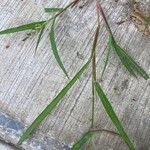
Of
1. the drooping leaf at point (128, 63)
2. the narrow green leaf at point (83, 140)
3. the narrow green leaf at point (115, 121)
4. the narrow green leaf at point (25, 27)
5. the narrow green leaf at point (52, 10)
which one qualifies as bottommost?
the narrow green leaf at point (83, 140)

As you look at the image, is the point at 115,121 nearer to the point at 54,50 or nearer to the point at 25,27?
the point at 54,50

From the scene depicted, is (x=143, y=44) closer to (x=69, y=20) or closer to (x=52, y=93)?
(x=69, y=20)

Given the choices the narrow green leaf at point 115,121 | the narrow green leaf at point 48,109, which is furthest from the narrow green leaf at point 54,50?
the narrow green leaf at point 115,121

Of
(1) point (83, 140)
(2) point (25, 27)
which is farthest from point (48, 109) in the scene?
(2) point (25, 27)

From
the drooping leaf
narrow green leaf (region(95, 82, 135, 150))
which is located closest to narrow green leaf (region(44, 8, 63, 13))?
the drooping leaf

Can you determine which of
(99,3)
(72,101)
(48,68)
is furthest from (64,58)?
(99,3)

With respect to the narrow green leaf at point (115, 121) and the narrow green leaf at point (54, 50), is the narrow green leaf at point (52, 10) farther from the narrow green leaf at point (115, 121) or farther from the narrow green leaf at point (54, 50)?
the narrow green leaf at point (115, 121)

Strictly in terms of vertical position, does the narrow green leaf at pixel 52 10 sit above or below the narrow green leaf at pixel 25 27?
above
